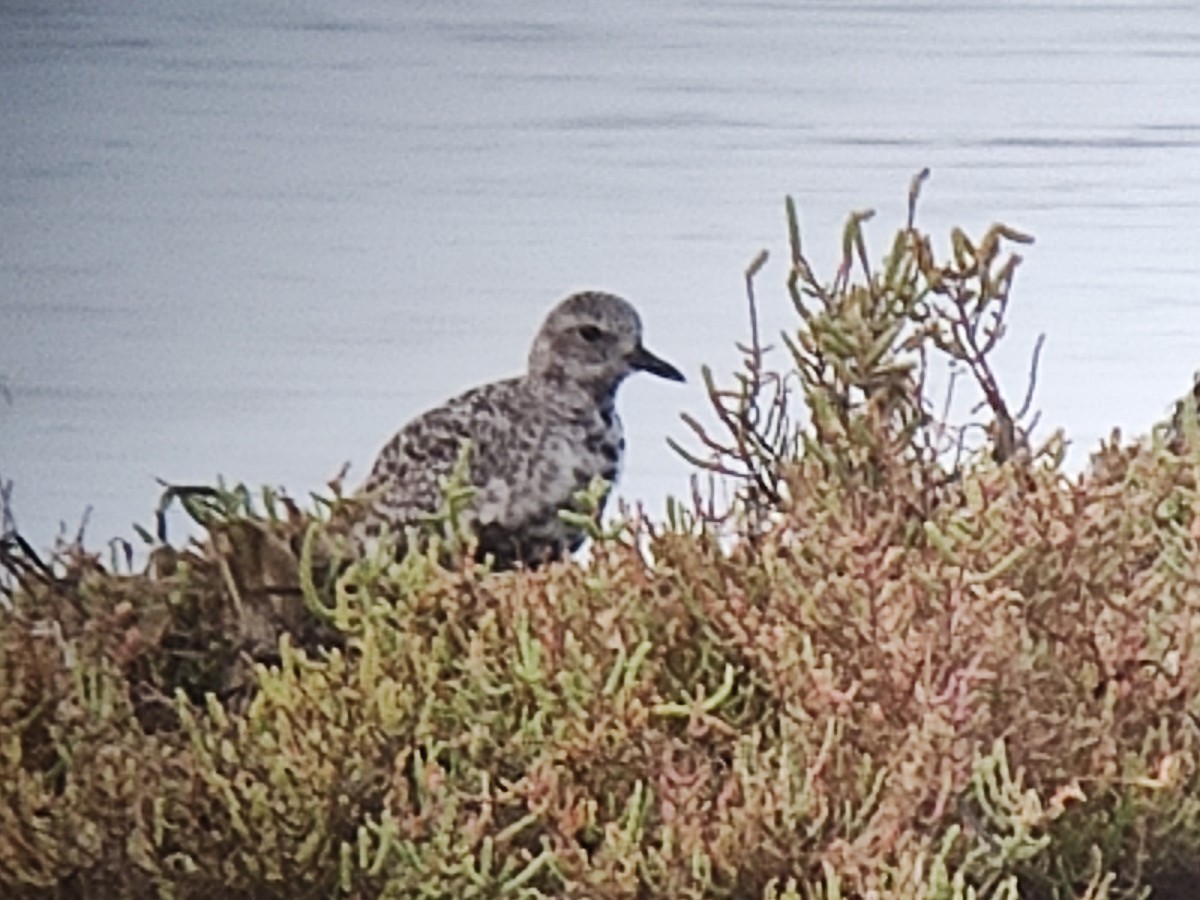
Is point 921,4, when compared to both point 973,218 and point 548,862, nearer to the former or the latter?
point 973,218

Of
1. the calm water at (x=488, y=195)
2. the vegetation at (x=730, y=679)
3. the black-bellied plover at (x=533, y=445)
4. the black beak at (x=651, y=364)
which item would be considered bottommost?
the vegetation at (x=730, y=679)

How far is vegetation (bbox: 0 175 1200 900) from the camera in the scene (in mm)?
1562

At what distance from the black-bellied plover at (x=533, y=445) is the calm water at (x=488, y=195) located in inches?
0.9

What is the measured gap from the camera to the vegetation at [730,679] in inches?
61.5

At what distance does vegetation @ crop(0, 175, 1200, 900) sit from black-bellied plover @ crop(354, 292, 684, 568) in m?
0.04

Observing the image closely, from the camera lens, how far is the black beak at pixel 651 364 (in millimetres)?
1722

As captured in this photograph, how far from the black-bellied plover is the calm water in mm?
22

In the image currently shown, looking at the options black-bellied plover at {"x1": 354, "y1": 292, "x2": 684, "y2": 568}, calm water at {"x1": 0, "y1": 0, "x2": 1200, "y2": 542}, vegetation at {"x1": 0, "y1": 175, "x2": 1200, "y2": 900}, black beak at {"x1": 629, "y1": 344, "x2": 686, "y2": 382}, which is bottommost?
vegetation at {"x1": 0, "y1": 175, "x2": 1200, "y2": 900}

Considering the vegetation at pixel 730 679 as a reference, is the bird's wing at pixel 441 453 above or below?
above

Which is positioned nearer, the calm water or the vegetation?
the vegetation

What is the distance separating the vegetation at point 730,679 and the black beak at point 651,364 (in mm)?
55

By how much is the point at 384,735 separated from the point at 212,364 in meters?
0.37

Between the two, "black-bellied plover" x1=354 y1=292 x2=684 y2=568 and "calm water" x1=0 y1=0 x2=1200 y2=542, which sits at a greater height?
"calm water" x1=0 y1=0 x2=1200 y2=542

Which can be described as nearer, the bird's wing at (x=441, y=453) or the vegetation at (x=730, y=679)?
the vegetation at (x=730, y=679)
